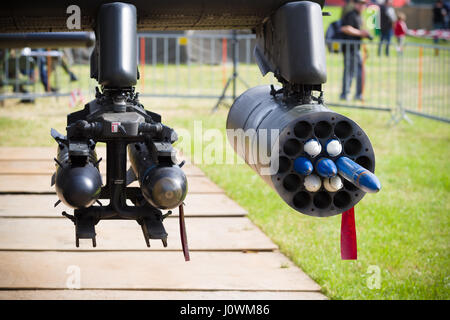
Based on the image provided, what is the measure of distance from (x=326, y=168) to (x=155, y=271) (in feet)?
8.58

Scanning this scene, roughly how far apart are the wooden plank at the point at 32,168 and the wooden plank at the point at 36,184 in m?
0.23

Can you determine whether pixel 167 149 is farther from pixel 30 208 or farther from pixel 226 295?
pixel 30 208

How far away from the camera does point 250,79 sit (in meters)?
18.9

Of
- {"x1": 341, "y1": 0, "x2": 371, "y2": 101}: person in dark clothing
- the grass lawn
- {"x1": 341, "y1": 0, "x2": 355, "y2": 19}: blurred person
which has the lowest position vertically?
the grass lawn

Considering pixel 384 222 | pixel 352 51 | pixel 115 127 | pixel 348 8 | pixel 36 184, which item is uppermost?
pixel 348 8

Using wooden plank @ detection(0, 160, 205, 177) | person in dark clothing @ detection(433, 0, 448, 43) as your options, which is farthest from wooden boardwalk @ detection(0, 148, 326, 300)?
person in dark clothing @ detection(433, 0, 448, 43)

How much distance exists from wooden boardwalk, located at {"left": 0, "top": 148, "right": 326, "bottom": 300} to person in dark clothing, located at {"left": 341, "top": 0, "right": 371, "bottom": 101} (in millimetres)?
9516

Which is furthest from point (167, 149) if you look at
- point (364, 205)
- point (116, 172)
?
point (364, 205)

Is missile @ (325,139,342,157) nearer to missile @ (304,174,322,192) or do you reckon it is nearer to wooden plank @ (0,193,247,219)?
missile @ (304,174,322,192)

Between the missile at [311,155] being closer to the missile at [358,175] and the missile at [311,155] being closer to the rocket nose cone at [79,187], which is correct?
Result: the missile at [358,175]

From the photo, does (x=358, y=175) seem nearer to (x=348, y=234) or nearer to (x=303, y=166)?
(x=303, y=166)

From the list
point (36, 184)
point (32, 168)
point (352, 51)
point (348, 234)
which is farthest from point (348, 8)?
point (348, 234)

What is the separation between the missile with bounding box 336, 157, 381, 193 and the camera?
242 cm

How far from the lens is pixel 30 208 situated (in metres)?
6.59
